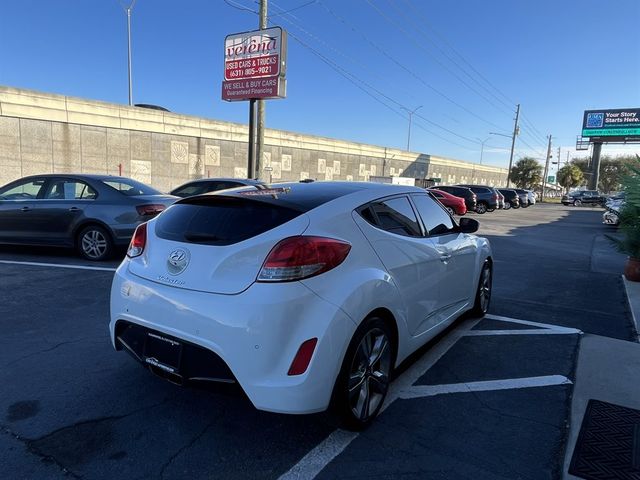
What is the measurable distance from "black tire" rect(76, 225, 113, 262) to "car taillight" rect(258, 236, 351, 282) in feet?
20.1

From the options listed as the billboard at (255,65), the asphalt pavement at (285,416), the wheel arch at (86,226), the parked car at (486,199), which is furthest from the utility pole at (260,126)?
the parked car at (486,199)

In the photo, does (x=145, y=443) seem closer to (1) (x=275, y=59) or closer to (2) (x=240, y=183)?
(2) (x=240, y=183)

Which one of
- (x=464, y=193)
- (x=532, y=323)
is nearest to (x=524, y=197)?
(x=464, y=193)

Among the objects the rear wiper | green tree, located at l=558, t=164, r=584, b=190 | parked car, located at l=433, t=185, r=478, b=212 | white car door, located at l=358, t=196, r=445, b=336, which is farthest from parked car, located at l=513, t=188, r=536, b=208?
green tree, located at l=558, t=164, r=584, b=190

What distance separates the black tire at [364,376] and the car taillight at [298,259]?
18.0 inches

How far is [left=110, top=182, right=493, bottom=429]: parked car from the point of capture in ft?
8.01

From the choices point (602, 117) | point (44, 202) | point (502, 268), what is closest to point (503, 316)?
point (502, 268)

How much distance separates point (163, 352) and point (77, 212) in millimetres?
6131

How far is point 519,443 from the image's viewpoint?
288 cm

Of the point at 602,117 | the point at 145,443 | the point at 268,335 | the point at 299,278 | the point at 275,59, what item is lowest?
the point at 145,443

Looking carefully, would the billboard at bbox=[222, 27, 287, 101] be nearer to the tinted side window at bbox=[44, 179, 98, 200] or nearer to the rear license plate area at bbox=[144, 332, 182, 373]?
the tinted side window at bbox=[44, 179, 98, 200]

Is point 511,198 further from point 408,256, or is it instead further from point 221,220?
point 221,220

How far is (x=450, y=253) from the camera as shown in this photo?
4113 millimetres

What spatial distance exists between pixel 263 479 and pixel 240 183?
25.8 feet
